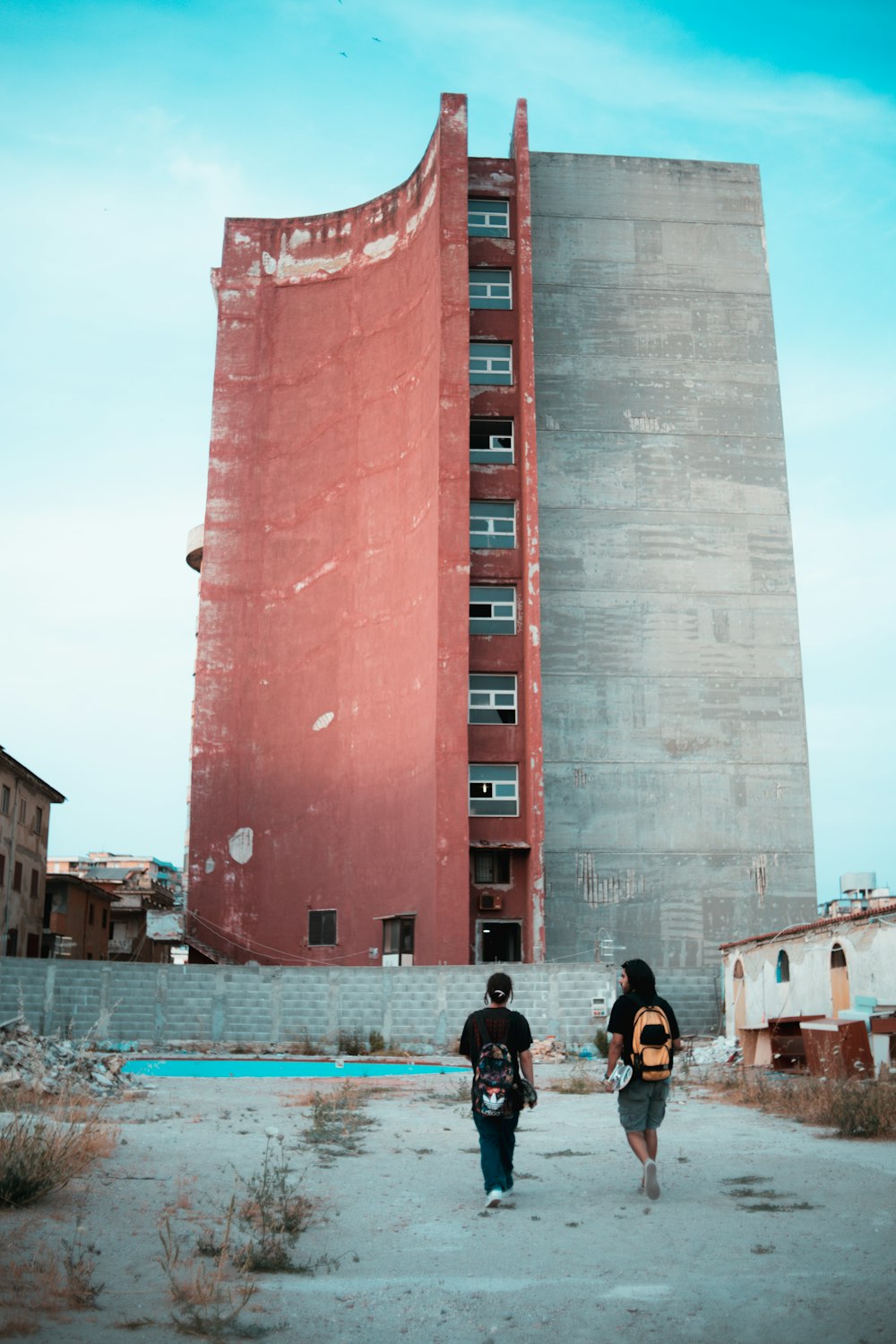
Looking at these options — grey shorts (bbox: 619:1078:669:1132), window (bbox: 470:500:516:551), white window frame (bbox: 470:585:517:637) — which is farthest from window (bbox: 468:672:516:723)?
grey shorts (bbox: 619:1078:669:1132)

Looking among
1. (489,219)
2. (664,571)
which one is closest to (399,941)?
(664,571)

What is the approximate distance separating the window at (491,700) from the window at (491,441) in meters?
6.42

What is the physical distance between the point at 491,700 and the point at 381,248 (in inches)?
637

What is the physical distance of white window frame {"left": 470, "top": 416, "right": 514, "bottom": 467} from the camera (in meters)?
36.3

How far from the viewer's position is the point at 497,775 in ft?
111

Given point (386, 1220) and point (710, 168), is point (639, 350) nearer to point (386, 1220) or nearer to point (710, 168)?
point (710, 168)

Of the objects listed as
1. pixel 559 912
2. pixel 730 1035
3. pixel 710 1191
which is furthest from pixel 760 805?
pixel 710 1191

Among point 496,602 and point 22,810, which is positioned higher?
point 496,602

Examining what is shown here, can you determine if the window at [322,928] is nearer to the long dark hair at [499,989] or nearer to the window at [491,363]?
the window at [491,363]

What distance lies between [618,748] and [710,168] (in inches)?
782

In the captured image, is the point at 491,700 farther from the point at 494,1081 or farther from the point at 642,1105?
the point at 494,1081

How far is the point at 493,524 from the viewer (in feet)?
117

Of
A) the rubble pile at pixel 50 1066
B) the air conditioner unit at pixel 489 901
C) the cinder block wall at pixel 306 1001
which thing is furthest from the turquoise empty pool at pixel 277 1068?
the air conditioner unit at pixel 489 901

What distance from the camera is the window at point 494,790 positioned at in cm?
3356
